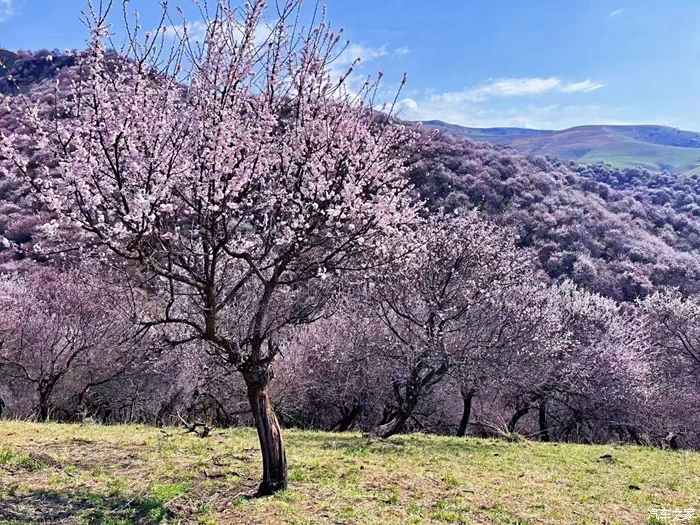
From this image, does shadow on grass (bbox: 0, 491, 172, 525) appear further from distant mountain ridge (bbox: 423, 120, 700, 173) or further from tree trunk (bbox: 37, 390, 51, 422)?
distant mountain ridge (bbox: 423, 120, 700, 173)

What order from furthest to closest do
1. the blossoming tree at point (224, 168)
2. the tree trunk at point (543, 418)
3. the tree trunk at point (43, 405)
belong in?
the tree trunk at point (543, 418) < the tree trunk at point (43, 405) < the blossoming tree at point (224, 168)

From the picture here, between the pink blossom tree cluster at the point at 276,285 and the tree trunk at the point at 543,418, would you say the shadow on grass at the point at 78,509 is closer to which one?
the pink blossom tree cluster at the point at 276,285

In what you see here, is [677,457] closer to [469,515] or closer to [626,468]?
[626,468]

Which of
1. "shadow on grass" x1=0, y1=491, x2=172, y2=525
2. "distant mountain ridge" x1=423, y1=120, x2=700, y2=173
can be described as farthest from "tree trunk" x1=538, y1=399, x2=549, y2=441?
"distant mountain ridge" x1=423, y1=120, x2=700, y2=173

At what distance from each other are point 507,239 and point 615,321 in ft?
41.9

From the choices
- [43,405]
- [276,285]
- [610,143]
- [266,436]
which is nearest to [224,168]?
[276,285]

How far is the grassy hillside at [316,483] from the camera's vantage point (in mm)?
7016

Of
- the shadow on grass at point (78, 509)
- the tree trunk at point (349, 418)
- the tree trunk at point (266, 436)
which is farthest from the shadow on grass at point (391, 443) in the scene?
the tree trunk at point (349, 418)

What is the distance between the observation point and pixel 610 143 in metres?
152

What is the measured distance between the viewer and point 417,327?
59.7 feet

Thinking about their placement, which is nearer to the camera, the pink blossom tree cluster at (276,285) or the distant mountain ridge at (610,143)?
the pink blossom tree cluster at (276,285)

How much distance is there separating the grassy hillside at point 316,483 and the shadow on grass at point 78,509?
0.07ft

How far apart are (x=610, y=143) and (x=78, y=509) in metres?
166

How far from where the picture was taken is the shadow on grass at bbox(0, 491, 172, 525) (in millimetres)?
6461
